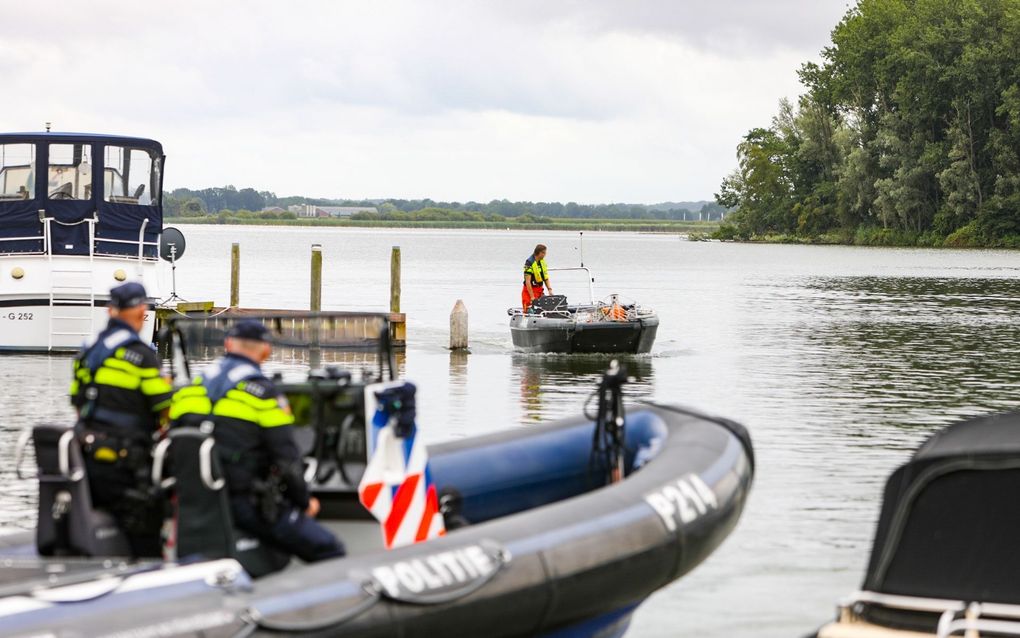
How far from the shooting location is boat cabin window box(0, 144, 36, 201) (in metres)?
26.1

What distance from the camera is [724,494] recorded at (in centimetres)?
934

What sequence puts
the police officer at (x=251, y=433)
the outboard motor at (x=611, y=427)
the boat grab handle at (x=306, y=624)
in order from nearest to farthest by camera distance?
the boat grab handle at (x=306, y=624), the police officer at (x=251, y=433), the outboard motor at (x=611, y=427)

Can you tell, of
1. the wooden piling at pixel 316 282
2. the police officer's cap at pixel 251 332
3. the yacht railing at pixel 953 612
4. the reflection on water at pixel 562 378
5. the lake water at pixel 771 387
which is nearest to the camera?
the yacht railing at pixel 953 612

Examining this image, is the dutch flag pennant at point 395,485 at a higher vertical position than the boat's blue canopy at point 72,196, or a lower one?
lower

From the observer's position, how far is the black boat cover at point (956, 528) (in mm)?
7773

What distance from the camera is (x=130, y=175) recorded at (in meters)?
26.7

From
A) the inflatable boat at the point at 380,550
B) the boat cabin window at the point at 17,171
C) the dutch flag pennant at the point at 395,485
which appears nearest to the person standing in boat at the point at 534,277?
the boat cabin window at the point at 17,171

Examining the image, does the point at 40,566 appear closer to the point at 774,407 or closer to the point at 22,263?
the point at 774,407

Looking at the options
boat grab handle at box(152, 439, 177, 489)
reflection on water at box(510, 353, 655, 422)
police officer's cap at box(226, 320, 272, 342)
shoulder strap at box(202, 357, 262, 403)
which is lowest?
reflection on water at box(510, 353, 655, 422)

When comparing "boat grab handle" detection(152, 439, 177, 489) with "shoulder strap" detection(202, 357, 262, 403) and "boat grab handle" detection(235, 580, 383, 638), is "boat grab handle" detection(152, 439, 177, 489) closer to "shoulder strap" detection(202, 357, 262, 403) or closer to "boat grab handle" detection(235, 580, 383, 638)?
"shoulder strap" detection(202, 357, 262, 403)

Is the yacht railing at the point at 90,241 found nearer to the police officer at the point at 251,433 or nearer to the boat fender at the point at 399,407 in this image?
the boat fender at the point at 399,407

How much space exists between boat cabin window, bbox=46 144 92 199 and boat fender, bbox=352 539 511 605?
2005cm

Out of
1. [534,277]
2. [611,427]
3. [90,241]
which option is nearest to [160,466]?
[611,427]

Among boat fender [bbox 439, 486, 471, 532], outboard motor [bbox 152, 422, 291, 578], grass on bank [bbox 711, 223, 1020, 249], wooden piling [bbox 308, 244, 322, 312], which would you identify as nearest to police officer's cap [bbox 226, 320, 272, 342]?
outboard motor [bbox 152, 422, 291, 578]
